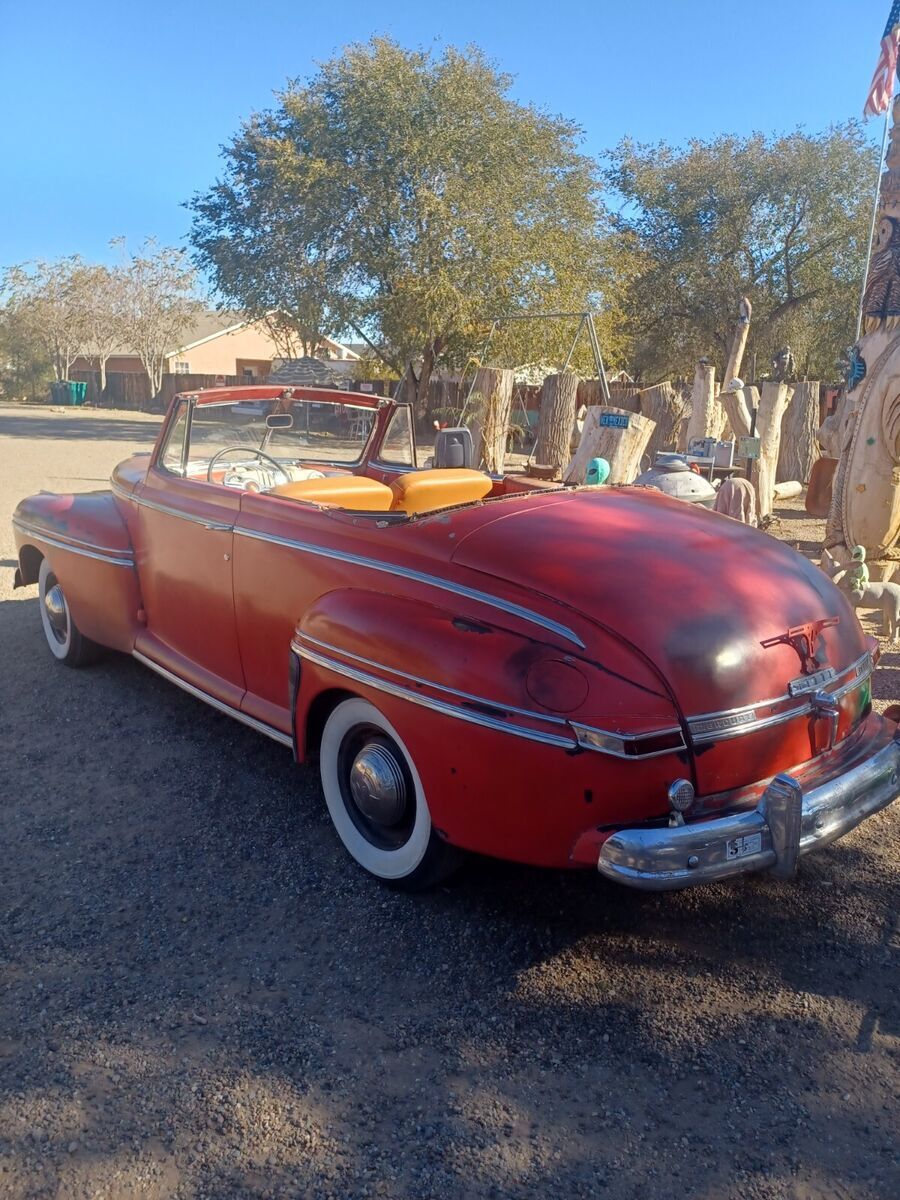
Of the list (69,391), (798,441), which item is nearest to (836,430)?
(798,441)

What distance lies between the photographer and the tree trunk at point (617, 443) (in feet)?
26.9

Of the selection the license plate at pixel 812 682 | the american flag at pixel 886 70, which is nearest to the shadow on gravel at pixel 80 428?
the american flag at pixel 886 70

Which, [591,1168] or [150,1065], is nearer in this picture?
[591,1168]

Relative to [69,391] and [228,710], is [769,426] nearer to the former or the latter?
[228,710]

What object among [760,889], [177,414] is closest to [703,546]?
[760,889]

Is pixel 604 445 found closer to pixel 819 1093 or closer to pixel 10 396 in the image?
pixel 819 1093

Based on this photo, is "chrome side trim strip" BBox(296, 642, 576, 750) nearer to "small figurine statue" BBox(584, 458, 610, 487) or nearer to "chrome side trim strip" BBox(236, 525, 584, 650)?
"chrome side trim strip" BBox(236, 525, 584, 650)

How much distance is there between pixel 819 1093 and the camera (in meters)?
2.29

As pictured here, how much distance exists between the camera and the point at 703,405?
13375 millimetres

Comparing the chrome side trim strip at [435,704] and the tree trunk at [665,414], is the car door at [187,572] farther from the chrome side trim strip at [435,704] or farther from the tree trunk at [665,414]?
the tree trunk at [665,414]

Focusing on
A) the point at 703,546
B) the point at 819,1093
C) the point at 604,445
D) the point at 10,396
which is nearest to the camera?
the point at 819,1093

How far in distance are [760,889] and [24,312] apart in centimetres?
5464

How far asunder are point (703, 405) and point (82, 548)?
1051 centimetres

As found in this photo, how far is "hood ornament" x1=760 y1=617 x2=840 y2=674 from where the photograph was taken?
2783 millimetres
